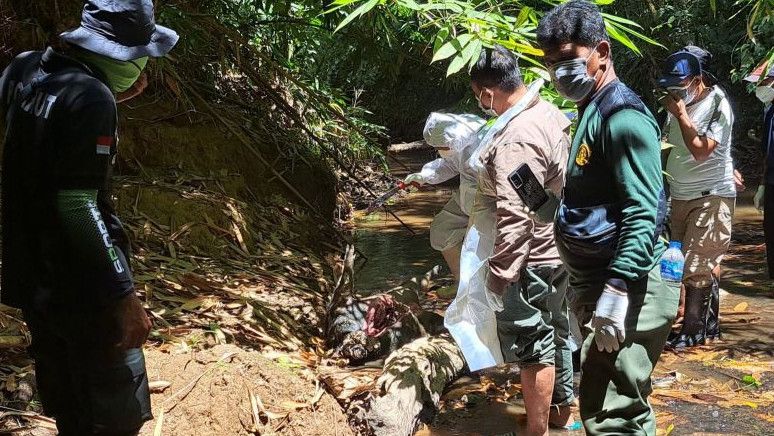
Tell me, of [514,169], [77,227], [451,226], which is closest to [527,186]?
[514,169]

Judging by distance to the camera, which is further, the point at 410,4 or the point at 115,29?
the point at 410,4

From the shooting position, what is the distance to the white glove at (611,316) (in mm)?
2582

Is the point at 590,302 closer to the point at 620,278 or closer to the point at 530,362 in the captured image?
the point at 620,278

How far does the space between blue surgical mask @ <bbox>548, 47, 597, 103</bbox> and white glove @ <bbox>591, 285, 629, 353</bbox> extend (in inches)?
29.3

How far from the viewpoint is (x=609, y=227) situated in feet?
8.78

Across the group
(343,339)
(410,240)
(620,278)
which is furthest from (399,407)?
(410,240)

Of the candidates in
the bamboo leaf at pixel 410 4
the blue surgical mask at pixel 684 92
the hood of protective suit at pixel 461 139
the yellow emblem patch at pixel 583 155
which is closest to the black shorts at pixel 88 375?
the yellow emblem patch at pixel 583 155

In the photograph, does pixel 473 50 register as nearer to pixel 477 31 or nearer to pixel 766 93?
pixel 477 31

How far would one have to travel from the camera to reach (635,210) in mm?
2582

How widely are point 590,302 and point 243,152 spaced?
5275mm

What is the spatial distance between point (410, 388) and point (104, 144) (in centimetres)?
235

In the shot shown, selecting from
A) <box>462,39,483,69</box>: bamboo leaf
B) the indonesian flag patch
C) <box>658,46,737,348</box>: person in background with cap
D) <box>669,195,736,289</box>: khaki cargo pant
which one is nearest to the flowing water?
<box>658,46,737,348</box>: person in background with cap

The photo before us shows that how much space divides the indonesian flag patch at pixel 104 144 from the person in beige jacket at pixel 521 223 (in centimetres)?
172

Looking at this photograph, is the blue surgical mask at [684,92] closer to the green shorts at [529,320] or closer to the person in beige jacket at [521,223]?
the person in beige jacket at [521,223]
